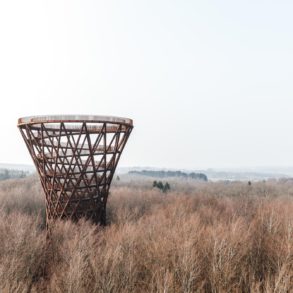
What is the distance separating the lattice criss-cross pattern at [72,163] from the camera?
22.6 m

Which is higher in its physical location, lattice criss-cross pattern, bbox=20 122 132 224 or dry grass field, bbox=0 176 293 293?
lattice criss-cross pattern, bbox=20 122 132 224

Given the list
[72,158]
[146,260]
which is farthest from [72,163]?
[146,260]

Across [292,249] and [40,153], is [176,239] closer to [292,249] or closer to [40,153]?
[292,249]

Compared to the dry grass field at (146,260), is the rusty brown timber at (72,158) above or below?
above

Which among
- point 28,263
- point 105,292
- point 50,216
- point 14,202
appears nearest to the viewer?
point 105,292

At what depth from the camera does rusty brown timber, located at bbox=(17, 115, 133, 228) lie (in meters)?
22.2

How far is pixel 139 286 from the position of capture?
20500 mm

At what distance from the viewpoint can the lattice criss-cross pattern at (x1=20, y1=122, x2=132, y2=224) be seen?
22578mm

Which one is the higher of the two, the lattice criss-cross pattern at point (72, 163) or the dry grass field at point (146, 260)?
the lattice criss-cross pattern at point (72, 163)

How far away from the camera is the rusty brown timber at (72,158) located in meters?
22.2

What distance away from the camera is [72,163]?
23.4 meters

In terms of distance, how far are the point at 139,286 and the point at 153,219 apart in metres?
15.4

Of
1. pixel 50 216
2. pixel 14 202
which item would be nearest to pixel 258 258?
pixel 50 216

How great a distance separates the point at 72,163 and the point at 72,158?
2.06 ft
